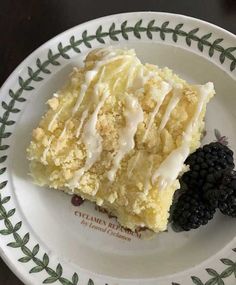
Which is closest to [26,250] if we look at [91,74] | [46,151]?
[46,151]

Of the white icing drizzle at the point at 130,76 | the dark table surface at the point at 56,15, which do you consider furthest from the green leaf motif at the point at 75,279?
the dark table surface at the point at 56,15

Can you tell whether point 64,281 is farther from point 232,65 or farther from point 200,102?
point 232,65

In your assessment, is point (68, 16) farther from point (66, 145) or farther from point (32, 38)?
point (66, 145)

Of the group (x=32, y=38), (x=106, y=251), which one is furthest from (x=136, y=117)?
(x=32, y=38)

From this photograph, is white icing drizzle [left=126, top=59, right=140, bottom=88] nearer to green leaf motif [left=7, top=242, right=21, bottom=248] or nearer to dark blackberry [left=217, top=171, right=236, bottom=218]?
dark blackberry [left=217, top=171, right=236, bottom=218]

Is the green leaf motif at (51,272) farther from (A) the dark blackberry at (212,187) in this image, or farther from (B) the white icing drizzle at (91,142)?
(A) the dark blackberry at (212,187)

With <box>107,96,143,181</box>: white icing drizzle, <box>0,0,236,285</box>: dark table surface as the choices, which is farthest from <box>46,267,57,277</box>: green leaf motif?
<box>0,0,236,285</box>: dark table surface
